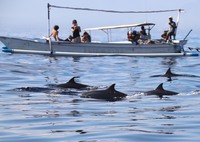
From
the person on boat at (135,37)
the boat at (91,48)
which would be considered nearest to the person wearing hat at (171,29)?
the boat at (91,48)

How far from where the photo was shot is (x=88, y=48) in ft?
121

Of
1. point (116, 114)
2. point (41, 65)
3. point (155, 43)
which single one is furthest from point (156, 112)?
point (155, 43)

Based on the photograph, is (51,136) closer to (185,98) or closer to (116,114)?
(116,114)

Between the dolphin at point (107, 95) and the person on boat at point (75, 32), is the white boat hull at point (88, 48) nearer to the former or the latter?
the person on boat at point (75, 32)

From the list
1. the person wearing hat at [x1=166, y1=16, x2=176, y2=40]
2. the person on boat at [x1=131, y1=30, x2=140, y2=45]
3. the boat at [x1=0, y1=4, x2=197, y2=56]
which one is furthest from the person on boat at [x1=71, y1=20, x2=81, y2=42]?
the person wearing hat at [x1=166, y1=16, x2=176, y2=40]

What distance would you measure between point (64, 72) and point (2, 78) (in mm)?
4780

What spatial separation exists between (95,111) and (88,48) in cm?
2325

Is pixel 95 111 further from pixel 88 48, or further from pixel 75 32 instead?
pixel 88 48

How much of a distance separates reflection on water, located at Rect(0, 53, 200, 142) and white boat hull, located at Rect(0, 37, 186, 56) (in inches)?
344

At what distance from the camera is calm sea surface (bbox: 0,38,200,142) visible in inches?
403

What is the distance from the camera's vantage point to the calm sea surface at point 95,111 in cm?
1023

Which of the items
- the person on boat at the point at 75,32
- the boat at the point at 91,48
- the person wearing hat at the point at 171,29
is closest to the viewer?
the person on boat at the point at 75,32

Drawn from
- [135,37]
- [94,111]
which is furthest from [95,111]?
[135,37]

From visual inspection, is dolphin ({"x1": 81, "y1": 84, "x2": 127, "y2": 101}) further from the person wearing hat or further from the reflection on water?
the person wearing hat
